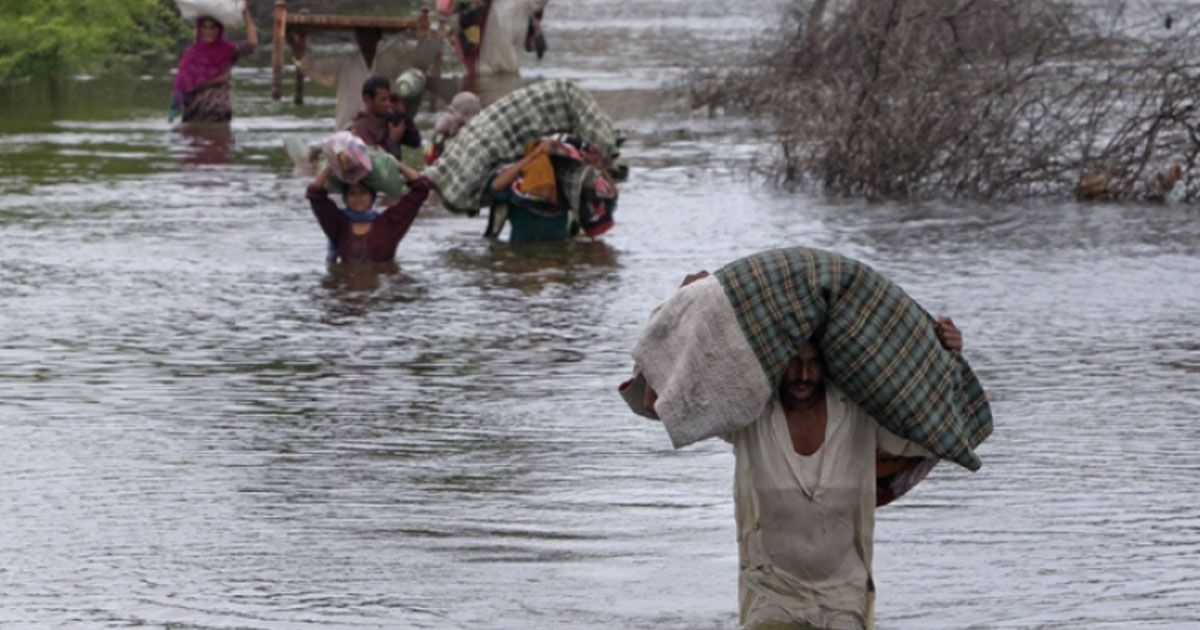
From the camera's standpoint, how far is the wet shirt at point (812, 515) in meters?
6.51

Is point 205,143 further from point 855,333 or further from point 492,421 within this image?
point 855,333

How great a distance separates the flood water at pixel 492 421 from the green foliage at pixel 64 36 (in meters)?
9.00

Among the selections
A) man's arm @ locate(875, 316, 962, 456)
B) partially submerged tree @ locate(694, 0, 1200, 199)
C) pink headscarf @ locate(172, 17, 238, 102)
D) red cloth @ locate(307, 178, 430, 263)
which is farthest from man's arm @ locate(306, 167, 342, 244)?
pink headscarf @ locate(172, 17, 238, 102)

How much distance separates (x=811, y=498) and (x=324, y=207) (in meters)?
8.55

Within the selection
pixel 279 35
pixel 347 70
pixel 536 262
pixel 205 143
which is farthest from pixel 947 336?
pixel 279 35

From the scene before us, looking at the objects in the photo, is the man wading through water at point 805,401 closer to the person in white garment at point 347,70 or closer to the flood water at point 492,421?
the flood water at point 492,421

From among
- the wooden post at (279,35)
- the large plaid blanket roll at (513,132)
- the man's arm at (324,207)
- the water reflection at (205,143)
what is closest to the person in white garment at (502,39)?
the wooden post at (279,35)

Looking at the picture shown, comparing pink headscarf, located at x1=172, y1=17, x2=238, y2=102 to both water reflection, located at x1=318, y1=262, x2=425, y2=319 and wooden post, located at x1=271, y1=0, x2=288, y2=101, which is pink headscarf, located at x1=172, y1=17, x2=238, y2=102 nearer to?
wooden post, located at x1=271, y1=0, x2=288, y2=101

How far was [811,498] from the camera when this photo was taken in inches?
257

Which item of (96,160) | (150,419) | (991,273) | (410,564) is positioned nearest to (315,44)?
(96,160)

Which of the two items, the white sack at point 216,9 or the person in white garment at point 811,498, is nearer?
the person in white garment at point 811,498

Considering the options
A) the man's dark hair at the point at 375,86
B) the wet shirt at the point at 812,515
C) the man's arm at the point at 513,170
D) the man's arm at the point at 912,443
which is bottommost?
the man's arm at the point at 513,170

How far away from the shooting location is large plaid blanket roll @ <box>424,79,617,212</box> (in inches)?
618

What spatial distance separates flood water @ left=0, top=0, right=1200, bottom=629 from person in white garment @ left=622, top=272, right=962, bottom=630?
1088 mm
